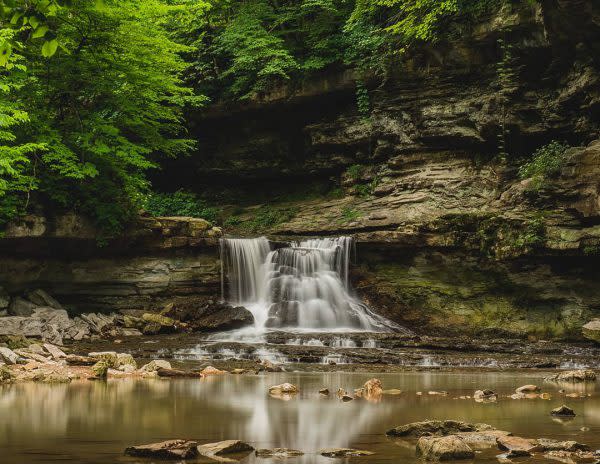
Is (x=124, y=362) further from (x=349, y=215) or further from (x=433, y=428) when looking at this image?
(x=349, y=215)

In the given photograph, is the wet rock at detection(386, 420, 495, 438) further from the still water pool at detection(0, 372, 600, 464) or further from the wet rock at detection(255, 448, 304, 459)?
the wet rock at detection(255, 448, 304, 459)

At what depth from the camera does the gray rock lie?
665 inches

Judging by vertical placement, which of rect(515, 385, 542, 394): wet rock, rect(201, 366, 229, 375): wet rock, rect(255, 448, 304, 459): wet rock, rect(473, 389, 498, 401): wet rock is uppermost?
rect(255, 448, 304, 459): wet rock

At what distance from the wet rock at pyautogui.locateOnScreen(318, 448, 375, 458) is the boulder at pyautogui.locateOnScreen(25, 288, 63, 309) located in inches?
615

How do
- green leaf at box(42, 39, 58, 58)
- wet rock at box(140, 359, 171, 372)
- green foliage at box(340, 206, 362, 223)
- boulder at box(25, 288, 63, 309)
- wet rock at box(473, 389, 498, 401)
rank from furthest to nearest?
green foliage at box(340, 206, 362, 223), boulder at box(25, 288, 63, 309), wet rock at box(140, 359, 171, 372), wet rock at box(473, 389, 498, 401), green leaf at box(42, 39, 58, 58)

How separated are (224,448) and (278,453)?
0.33 m

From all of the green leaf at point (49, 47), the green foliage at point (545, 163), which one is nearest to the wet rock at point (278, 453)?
the green leaf at point (49, 47)

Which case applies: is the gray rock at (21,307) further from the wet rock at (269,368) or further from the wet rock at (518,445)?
the wet rock at (518,445)

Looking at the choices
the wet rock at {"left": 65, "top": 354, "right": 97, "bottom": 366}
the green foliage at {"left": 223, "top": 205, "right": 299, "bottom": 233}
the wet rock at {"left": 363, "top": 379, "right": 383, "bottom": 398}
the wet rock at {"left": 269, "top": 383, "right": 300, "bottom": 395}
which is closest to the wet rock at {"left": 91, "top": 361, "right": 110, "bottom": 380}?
the wet rock at {"left": 65, "top": 354, "right": 97, "bottom": 366}

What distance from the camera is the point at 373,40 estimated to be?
22422 mm

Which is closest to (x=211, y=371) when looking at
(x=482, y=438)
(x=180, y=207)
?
(x=482, y=438)

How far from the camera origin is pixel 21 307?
17125 mm

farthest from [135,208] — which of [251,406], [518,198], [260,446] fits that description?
[260,446]

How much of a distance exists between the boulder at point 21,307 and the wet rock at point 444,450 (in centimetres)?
1526
